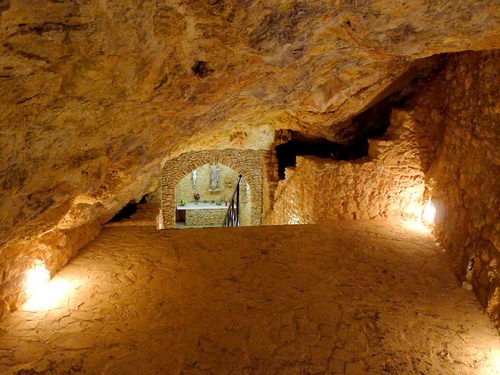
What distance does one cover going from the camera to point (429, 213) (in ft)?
18.0

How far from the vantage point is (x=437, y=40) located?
291 cm

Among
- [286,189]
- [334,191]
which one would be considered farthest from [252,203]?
[334,191]

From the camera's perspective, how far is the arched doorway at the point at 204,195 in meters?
14.0

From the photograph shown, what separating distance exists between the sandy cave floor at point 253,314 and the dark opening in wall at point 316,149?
2.65 metres

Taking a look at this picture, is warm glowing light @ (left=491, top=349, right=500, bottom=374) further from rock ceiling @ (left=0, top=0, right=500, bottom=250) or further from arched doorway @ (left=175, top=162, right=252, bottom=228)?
arched doorway @ (left=175, top=162, right=252, bottom=228)

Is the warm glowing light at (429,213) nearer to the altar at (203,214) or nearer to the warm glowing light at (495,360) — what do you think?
the warm glowing light at (495,360)

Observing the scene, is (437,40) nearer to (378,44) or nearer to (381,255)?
(378,44)

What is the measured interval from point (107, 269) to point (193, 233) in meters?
1.44

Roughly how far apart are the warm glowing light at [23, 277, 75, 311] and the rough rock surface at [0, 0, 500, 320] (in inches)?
6.3

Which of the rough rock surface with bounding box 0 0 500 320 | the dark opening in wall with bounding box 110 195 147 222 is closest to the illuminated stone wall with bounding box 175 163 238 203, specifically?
the dark opening in wall with bounding box 110 195 147 222

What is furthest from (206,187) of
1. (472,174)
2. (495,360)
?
(495,360)

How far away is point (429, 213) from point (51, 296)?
17.4ft

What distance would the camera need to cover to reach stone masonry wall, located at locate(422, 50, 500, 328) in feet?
12.1

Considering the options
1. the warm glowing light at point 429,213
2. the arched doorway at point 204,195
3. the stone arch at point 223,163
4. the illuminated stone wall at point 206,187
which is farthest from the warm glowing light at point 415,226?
the illuminated stone wall at point 206,187
